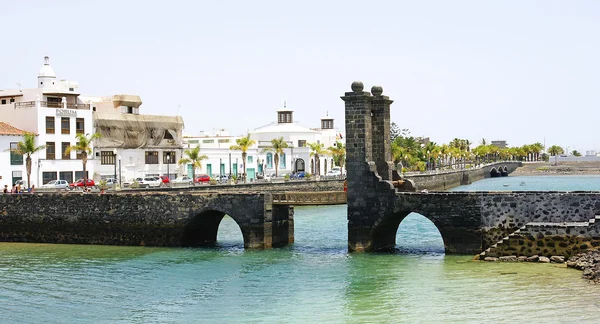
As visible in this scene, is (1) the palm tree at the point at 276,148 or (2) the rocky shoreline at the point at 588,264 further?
(1) the palm tree at the point at 276,148

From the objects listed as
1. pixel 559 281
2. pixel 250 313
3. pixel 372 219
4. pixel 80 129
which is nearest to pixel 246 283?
pixel 250 313

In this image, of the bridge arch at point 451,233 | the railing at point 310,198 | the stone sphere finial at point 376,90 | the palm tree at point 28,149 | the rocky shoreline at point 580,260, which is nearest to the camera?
the rocky shoreline at point 580,260

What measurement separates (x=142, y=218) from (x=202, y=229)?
308 cm

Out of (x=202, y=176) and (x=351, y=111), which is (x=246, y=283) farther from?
(x=202, y=176)

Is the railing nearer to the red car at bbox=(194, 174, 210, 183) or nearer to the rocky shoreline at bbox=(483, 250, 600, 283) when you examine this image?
the rocky shoreline at bbox=(483, 250, 600, 283)

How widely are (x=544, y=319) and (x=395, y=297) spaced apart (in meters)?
5.70

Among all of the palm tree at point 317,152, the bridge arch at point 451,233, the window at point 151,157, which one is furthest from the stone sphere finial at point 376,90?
the palm tree at point 317,152

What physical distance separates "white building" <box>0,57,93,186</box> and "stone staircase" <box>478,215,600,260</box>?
143ft

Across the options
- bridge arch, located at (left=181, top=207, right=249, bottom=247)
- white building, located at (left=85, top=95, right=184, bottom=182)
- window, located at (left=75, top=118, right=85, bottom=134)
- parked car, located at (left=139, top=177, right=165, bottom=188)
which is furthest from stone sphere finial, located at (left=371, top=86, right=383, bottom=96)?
white building, located at (left=85, top=95, right=184, bottom=182)

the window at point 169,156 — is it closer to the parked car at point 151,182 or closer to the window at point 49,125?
the parked car at point 151,182

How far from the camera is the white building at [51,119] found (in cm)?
7044

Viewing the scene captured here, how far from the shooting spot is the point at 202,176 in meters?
85.5

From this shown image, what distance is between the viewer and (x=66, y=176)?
240ft

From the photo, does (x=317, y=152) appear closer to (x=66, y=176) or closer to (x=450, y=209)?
(x=66, y=176)
